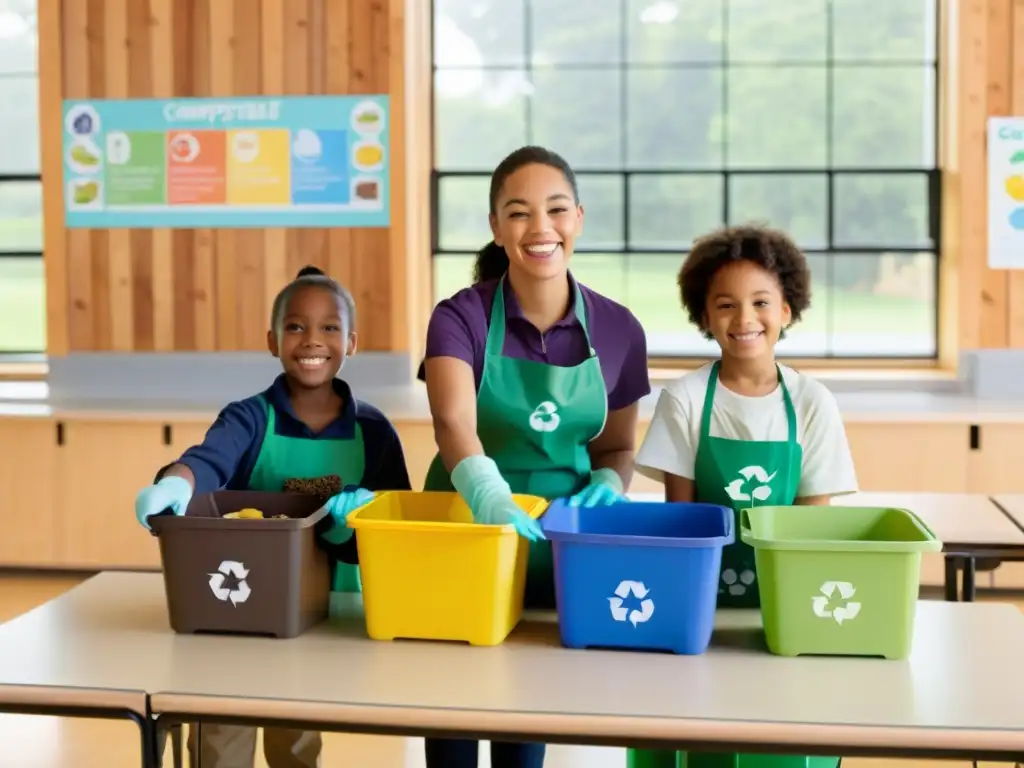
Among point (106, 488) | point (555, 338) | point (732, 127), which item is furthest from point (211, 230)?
point (555, 338)

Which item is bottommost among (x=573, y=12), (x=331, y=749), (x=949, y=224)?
(x=331, y=749)

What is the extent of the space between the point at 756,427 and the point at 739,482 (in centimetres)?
9

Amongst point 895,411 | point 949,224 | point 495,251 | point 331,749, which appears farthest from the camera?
point 949,224

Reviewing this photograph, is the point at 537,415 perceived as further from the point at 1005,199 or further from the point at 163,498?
the point at 1005,199

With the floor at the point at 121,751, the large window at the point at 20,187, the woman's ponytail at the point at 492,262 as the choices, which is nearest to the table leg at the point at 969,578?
the floor at the point at 121,751

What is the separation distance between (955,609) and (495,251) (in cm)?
102

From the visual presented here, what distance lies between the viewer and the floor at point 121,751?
2980mm

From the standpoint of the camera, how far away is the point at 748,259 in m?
2.08

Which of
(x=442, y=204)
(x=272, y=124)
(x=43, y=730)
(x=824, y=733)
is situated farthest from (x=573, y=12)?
(x=824, y=733)

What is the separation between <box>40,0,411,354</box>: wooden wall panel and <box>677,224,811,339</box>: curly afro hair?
9.88 feet

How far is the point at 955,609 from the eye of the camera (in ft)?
6.55

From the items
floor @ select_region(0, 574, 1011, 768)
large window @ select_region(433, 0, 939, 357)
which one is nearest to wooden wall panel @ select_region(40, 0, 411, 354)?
large window @ select_region(433, 0, 939, 357)

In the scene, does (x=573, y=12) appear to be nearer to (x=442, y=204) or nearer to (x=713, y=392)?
(x=442, y=204)

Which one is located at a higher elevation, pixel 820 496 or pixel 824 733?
pixel 820 496
